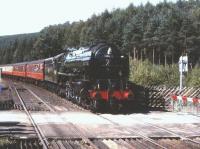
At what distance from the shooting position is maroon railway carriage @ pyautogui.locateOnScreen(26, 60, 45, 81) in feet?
145

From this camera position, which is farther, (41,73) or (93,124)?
(41,73)

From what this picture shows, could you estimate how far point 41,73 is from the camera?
4447cm

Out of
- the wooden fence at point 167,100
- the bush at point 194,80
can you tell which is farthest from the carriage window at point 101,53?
the bush at point 194,80

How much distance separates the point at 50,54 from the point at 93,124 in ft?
344

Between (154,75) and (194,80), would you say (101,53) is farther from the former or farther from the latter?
(154,75)

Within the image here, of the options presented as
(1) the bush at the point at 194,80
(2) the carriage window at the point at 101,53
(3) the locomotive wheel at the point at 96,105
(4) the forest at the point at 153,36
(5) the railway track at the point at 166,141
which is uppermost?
(4) the forest at the point at 153,36

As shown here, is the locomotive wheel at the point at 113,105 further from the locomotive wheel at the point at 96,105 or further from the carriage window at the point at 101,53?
the carriage window at the point at 101,53

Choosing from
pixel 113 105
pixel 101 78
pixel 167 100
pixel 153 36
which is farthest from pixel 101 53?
pixel 153 36

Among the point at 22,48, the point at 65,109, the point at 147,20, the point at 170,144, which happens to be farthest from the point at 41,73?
the point at 22,48

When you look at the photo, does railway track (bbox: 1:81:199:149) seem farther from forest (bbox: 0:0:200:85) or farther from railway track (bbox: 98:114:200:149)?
forest (bbox: 0:0:200:85)

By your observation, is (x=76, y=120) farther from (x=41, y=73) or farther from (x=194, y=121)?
(x=41, y=73)

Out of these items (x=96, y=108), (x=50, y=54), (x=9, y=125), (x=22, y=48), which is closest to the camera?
(x=9, y=125)

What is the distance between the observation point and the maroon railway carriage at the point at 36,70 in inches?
1741

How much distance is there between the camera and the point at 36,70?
48344 millimetres
